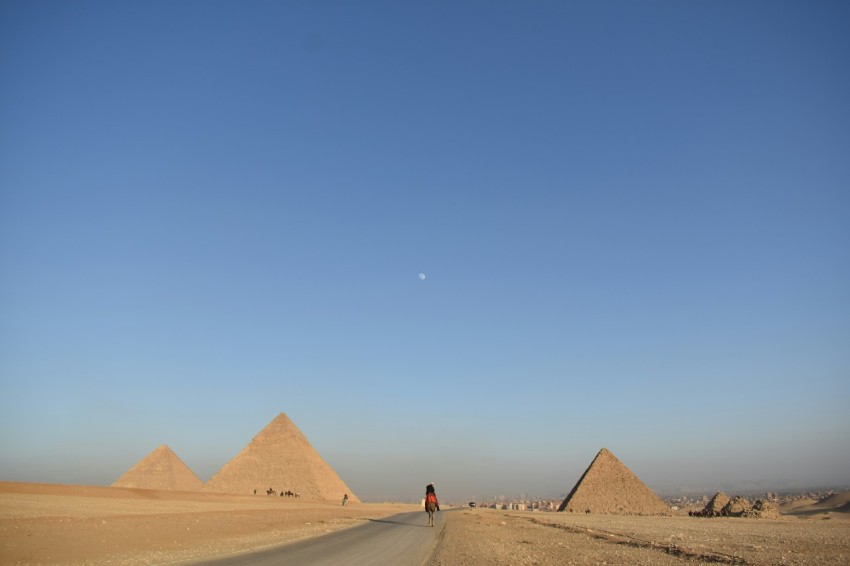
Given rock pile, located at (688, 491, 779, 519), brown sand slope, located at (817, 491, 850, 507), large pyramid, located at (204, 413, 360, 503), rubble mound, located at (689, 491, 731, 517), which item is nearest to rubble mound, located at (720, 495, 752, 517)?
rock pile, located at (688, 491, 779, 519)

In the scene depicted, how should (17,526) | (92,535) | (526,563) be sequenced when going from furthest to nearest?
(17,526) < (92,535) < (526,563)

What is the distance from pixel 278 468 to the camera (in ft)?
325

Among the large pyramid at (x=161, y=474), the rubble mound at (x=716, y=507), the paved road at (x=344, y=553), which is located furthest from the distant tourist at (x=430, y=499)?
the large pyramid at (x=161, y=474)

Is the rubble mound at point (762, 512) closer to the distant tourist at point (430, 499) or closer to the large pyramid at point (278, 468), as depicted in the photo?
the distant tourist at point (430, 499)

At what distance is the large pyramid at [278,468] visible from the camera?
96.9m

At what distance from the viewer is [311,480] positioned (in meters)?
97.4

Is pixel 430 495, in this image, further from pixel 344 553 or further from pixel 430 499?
pixel 344 553

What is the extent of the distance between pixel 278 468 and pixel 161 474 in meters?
25.5

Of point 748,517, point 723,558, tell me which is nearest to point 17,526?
point 723,558

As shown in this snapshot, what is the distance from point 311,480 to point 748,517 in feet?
234

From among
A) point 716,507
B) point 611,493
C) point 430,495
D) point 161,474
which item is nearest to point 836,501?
point 716,507

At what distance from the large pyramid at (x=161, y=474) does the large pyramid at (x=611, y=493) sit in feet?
250

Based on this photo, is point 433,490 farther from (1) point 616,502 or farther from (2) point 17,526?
(1) point 616,502

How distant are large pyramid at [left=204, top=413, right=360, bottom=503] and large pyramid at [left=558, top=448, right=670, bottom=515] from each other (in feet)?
153
